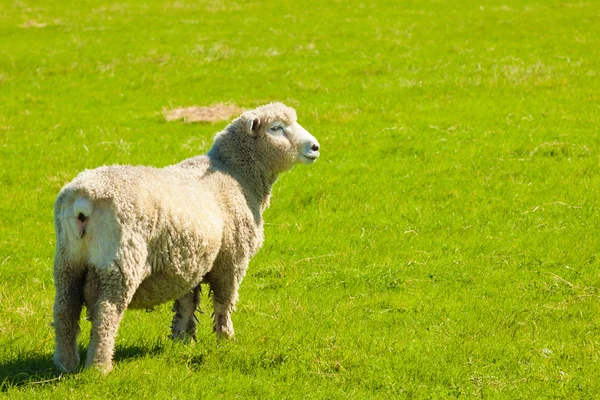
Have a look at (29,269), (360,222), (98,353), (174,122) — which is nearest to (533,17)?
(174,122)

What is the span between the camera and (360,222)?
45.4 ft

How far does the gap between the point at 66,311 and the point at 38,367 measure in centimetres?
89

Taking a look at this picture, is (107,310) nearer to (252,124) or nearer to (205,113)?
(252,124)

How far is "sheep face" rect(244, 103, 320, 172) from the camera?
9539 mm

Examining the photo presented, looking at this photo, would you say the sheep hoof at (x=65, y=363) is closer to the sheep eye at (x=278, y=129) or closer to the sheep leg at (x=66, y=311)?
the sheep leg at (x=66, y=311)

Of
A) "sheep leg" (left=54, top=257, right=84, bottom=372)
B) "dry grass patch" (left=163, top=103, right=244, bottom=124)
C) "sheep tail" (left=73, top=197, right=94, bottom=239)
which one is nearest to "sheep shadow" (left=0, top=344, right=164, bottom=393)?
"sheep leg" (left=54, top=257, right=84, bottom=372)

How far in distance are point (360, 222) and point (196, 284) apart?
5.81m

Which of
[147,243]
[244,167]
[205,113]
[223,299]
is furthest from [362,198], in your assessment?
[147,243]

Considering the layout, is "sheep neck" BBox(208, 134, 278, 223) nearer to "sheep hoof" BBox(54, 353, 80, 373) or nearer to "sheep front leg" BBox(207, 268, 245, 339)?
"sheep front leg" BBox(207, 268, 245, 339)

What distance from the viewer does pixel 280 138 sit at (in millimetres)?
9555

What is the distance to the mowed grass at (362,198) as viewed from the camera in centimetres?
827

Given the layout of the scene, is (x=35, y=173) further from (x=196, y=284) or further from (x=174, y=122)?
(x=196, y=284)

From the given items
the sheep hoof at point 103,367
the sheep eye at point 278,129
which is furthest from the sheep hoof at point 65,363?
the sheep eye at point 278,129

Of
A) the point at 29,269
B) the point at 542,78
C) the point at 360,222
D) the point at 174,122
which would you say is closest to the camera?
the point at 29,269
